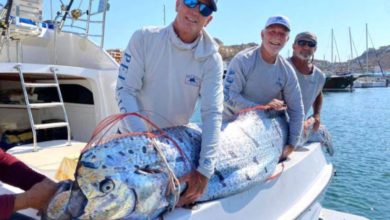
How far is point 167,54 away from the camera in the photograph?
2408 millimetres

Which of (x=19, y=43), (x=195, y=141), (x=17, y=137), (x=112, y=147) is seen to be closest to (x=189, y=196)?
(x=195, y=141)

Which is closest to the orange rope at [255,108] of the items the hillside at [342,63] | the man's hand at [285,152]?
the man's hand at [285,152]

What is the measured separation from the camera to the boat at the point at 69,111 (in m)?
3.18

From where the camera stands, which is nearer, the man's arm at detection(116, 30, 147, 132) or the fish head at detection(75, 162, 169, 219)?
the fish head at detection(75, 162, 169, 219)

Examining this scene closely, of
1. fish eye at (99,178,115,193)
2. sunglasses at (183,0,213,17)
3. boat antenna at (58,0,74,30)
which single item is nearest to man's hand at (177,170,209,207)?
fish eye at (99,178,115,193)

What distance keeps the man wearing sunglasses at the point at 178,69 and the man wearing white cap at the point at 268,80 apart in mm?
987

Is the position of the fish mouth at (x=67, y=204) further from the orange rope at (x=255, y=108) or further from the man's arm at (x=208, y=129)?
the orange rope at (x=255, y=108)

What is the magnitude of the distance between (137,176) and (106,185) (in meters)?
0.15

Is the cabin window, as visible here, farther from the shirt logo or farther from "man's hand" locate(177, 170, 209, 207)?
"man's hand" locate(177, 170, 209, 207)

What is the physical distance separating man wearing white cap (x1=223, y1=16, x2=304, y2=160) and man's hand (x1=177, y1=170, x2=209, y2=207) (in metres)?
1.24

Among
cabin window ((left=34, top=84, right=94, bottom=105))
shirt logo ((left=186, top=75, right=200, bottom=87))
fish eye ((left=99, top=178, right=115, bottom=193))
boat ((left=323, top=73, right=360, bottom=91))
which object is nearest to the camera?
fish eye ((left=99, top=178, right=115, bottom=193))

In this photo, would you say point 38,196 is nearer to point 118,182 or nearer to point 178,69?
point 118,182

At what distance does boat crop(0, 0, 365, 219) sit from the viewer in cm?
318

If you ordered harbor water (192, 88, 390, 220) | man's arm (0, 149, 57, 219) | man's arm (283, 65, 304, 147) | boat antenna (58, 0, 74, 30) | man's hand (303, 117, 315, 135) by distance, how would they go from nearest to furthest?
man's arm (0, 149, 57, 219), man's arm (283, 65, 304, 147), man's hand (303, 117, 315, 135), boat antenna (58, 0, 74, 30), harbor water (192, 88, 390, 220)
